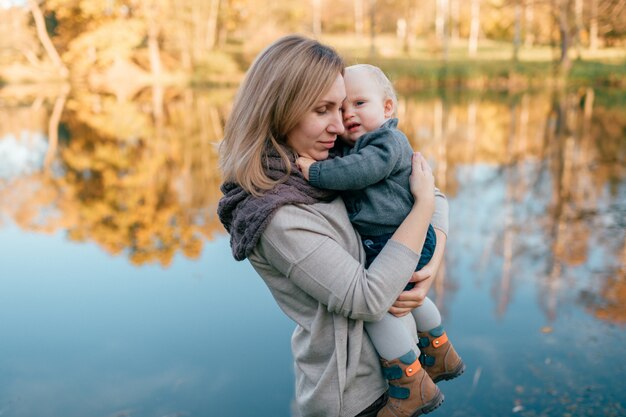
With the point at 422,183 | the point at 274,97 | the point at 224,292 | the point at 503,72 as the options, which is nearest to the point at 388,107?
the point at 422,183

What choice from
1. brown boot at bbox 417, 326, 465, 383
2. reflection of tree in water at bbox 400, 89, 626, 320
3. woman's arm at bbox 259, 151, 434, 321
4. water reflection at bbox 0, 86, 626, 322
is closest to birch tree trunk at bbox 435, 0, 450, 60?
water reflection at bbox 0, 86, 626, 322

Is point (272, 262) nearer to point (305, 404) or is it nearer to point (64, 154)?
point (305, 404)

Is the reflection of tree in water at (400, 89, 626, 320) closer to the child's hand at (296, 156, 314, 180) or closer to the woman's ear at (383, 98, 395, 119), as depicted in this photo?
the woman's ear at (383, 98, 395, 119)

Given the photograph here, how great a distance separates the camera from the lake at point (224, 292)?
3502 millimetres

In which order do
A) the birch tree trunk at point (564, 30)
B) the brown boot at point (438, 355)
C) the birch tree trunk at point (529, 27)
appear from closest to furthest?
1. the brown boot at point (438, 355)
2. the birch tree trunk at point (564, 30)
3. the birch tree trunk at point (529, 27)

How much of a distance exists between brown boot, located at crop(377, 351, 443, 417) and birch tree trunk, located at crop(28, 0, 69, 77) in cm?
3411

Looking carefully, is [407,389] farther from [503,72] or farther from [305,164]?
[503,72]

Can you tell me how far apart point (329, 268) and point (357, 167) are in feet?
0.92

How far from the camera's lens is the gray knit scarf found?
139 centimetres

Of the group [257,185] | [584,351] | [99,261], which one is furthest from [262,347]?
[257,185]

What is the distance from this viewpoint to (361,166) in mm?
1505

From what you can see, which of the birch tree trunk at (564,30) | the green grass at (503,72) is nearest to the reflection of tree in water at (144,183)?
the green grass at (503,72)

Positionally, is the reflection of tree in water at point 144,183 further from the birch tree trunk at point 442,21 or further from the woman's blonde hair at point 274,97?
the birch tree trunk at point 442,21

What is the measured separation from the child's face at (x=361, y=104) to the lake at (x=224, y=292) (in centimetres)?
46
